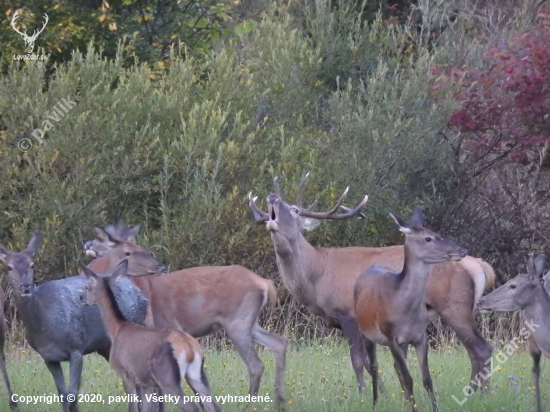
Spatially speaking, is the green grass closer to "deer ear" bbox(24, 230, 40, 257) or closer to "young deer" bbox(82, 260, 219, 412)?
"young deer" bbox(82, 260, 219, 412)

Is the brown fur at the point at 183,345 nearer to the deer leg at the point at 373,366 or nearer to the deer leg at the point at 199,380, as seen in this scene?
the deer leg at the point at 199,380

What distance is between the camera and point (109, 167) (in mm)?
12547

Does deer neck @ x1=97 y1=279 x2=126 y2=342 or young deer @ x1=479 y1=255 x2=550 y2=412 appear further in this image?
young deer @ x1=479 y1=255 x2=550 y2=412

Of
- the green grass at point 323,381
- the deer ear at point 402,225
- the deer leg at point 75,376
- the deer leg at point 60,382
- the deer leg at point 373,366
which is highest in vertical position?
the deer ear at point 402,225

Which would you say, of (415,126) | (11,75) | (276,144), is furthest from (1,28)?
(415,126)

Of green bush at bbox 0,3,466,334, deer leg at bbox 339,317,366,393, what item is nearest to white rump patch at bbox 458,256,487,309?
deer leg at bbox 339,317,366,393

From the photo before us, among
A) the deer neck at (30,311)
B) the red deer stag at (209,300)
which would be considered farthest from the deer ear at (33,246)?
the red deer stag at (209,300)

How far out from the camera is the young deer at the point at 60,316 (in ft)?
25.8

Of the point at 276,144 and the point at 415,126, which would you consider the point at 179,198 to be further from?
the point at 415,126

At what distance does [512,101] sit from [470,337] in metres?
4.53

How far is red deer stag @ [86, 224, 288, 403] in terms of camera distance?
871 centimetres

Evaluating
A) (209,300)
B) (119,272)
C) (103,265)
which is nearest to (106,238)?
(103,265)

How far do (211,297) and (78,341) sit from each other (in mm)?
1351

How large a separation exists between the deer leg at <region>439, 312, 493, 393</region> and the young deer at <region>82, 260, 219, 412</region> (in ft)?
10.2
